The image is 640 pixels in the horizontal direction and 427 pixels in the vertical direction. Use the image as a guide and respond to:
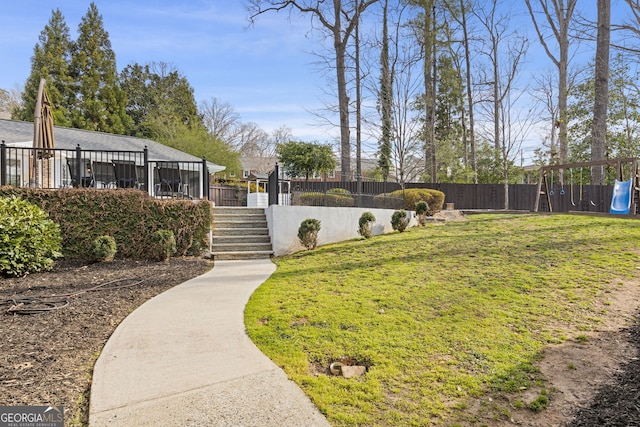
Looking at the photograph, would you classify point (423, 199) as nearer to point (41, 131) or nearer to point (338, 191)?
point (338, 191)

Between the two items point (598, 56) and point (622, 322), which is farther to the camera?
point (598, 56)

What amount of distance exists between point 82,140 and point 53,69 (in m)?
16.6

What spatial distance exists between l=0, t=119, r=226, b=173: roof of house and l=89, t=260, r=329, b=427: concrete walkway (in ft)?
37.1

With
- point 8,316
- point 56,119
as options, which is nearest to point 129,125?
point 56,119

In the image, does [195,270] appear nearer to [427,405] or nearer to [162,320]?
[162,320]

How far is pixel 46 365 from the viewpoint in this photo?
2984 millimetres

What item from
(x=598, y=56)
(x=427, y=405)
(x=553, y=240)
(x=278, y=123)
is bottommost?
(x=427, y=405)

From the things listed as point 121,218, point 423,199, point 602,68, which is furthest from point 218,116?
point 602,68

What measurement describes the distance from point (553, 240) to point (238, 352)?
290 inches

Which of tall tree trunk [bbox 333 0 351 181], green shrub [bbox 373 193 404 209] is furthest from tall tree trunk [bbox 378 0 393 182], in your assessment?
tall tree trunk [bbox 333 0 351 181]

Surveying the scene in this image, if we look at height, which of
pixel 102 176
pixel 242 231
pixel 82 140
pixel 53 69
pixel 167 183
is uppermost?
pixel 53 69

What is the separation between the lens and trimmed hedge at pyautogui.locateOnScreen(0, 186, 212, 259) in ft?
25.1

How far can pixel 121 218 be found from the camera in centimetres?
812

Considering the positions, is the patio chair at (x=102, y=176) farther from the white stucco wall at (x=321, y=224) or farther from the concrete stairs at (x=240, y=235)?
the white stucco wall at (x=321, y=224)
